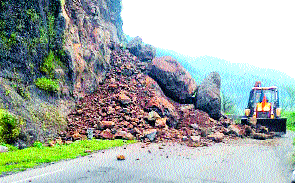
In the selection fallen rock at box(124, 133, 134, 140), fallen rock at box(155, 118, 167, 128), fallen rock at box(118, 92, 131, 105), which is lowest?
fallen rock at box(124, 133, 134, 140)

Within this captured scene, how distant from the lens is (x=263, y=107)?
59.5ft

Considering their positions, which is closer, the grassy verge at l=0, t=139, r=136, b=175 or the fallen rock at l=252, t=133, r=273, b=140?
the grassy verge at l=0, t=139, r=136, b=175

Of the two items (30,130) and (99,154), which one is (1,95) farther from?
(99,154)

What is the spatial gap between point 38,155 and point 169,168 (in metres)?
4.51

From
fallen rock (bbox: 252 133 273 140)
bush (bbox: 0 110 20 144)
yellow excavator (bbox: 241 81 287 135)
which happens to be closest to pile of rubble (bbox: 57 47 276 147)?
fallen rock (bbox: 252 133 273 140)

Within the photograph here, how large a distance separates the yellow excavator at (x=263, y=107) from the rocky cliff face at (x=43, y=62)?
11906mm

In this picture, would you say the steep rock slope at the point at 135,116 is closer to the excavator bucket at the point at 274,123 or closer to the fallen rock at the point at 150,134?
the fallen rock at the point at 150,134

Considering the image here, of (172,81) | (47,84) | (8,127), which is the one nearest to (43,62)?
(47,84)

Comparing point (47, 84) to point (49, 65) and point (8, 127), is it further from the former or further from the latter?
point (8, 127)

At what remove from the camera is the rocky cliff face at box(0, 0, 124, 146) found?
10.9 m

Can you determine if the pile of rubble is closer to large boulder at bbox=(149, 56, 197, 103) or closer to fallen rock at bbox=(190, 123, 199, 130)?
fallen rock at bbox=(190, 123, 199, 130)

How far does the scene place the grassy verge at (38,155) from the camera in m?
6.94

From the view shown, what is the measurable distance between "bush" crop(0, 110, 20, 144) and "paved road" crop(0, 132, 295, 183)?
128 inches

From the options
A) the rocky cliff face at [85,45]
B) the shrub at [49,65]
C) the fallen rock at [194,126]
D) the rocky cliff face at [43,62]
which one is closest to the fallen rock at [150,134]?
the fallen rock at [194,126]
